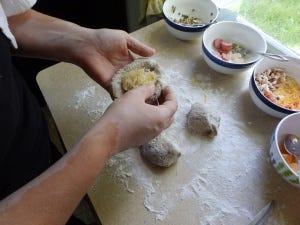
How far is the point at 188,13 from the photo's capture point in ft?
3.34

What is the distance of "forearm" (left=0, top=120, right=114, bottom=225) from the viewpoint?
0.49m

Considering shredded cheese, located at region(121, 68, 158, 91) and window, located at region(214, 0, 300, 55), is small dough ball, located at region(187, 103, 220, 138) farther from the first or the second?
window, located at region(214, 0, 300, 55)

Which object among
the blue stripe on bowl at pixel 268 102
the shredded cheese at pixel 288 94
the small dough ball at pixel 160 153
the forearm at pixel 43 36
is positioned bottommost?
the small dough ball at pixel 160 153

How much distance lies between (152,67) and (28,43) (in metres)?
0.31

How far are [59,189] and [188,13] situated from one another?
739mm

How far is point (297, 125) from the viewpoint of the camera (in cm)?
72

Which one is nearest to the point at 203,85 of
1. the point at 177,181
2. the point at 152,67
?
the point at 152,67

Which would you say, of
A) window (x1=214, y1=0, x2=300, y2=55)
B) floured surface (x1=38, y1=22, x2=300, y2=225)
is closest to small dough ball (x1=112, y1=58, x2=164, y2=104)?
floured surface (x1=38, y1=22, x2=300, y2=225)

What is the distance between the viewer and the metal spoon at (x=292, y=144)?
2.30 feet

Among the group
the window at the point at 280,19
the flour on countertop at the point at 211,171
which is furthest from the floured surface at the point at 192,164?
the window at the point at 280,19

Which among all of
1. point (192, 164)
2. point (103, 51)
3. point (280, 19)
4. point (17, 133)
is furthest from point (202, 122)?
point (280, 19)

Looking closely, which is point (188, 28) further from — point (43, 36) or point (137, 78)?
point (43, 36)

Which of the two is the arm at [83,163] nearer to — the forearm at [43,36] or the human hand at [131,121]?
the human hand at [131,121]

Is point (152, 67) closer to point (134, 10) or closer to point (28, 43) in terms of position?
point (28, 43)
